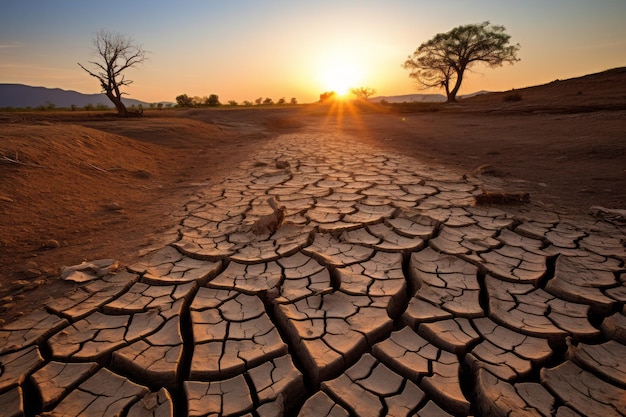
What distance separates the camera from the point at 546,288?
1.74 meters

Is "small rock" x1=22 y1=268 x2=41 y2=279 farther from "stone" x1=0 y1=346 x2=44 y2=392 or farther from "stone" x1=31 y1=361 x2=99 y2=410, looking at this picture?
"stone" x1=31 y1=361 x2=99 y2=410

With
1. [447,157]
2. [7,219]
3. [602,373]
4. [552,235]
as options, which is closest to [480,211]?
[552,235]

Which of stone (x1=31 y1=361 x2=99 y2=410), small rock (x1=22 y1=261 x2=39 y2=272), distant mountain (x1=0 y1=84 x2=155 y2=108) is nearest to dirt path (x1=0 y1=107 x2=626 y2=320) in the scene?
small rock (x1=22 y1=261 x2=39 y2=272)

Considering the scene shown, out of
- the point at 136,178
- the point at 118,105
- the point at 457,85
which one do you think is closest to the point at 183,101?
the point at 118,105

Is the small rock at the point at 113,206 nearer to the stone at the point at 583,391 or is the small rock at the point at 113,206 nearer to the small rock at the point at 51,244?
the small rock at the point at 51,244

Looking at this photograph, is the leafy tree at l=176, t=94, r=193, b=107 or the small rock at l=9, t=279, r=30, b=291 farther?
the leafy tree at l=176, t=94, r=193, b=107

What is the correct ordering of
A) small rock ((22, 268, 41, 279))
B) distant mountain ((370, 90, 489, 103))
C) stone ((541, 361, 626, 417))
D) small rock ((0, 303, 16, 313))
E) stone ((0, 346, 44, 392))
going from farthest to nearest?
1. distant mountain ((370, 90, 489, 103))
2. small rock ((22, 268, 41, 279))
3. small rock ((0, 303, 16, 313))
4. stone ((0, 346, 44, 392))
5. stone ((541, 361, 626, 417))

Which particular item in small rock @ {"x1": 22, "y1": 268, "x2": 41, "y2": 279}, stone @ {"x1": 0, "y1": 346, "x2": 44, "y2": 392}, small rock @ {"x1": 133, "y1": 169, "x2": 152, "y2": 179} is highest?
small rock @ {"x1": 133, "y1": 169, "x2": 152, "y2": 179}

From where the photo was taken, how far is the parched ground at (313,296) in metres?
1.15

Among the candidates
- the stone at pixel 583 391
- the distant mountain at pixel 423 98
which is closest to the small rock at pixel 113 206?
the stone at pixel 583 391

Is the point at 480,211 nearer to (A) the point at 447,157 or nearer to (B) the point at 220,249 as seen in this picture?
(B) the point at 220,249

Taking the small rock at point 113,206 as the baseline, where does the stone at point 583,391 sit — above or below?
below

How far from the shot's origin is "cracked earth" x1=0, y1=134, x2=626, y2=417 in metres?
1.13

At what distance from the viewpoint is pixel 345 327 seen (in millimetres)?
1461
